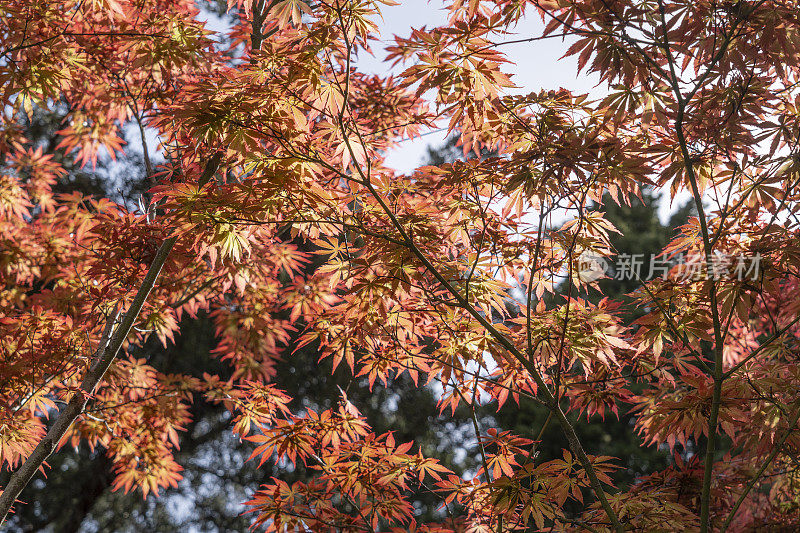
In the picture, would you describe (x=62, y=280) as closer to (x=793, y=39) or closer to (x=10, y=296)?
(x=10, y=296)

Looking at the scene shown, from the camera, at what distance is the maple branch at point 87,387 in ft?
7.56

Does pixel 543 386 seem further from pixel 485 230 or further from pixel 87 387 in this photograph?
pixel 87 387

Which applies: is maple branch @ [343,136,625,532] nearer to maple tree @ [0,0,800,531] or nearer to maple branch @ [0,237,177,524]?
maple tree @ [0,0,800,531]

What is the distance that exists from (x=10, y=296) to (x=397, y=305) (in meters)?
2.87

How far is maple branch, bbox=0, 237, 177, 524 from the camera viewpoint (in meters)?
2.30

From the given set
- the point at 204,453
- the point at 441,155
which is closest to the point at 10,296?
the point at 204,453

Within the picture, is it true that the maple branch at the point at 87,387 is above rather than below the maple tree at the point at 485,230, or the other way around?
below

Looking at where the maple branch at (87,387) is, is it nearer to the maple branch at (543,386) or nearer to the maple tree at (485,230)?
the maple tree at (485,230)

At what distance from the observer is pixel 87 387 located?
2.50 metres

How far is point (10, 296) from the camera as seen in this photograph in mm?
3740

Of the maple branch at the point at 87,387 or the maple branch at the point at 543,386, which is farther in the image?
the maple branch at the point at 87,387

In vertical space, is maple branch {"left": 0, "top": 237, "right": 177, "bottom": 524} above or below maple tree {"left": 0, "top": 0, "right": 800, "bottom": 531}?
below

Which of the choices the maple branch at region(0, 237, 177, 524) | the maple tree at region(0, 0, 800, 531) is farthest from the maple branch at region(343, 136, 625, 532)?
the maple branch at region(0, 237, 177, 524)

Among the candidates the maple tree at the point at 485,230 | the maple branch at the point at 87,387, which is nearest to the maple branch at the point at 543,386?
the maple tree at the point at 485,230
